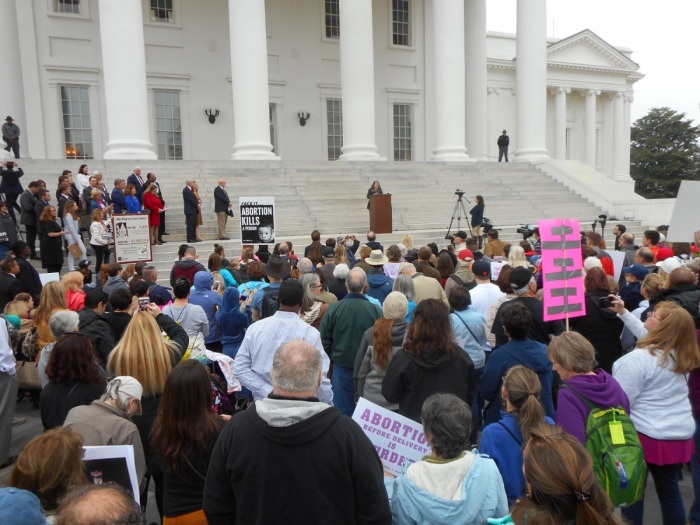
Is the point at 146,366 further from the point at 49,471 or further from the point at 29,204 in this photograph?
the point at 29,204

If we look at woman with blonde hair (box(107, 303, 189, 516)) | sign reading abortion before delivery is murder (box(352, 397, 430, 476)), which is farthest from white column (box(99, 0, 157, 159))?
sign reading abortion before delivery is murder (box(352, 397, 430, 476))

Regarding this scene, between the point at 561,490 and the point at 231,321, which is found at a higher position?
the point at 561,490

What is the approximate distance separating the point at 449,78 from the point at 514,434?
22.1 metres

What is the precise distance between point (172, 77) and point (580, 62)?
31503mm

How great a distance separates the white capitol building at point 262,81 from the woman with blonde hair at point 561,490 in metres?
18.4

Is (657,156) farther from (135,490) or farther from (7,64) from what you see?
(135,490)

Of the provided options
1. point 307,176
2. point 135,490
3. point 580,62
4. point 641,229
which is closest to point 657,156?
point 580,62

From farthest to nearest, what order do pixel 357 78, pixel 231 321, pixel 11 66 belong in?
pixel 357 78, pixel 11 66, pixel 231 321

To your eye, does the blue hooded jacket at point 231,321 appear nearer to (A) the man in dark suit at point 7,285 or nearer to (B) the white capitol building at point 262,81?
(A) the man in dark suit at point 7,285

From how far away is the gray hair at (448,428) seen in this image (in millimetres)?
2699

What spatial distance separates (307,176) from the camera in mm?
20000

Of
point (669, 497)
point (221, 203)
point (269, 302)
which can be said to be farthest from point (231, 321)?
point (221, 203)

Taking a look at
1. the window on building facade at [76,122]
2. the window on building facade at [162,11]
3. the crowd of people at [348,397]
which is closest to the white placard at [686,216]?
the crowd of people at [348,397]

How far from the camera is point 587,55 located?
4384 centimetres
